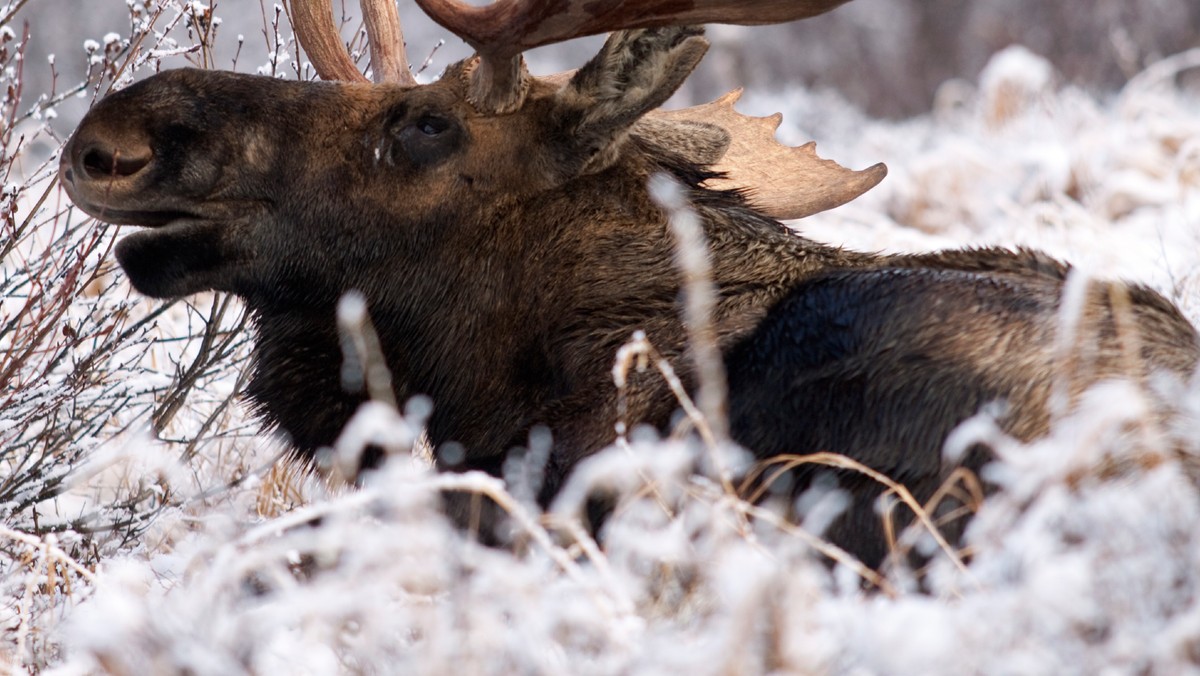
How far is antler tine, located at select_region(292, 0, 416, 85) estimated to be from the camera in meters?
4.33

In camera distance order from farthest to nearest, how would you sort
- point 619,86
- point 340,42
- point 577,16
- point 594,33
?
1. point 340,42
2. point 619,86
3. point 594,33
4. point 577,16

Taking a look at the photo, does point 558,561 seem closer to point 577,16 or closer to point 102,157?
point 577,16

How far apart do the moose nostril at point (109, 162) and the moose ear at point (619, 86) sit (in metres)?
1.06

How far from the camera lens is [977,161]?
32.1 ft

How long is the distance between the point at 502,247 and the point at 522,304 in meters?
0.16

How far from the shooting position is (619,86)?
3713mm

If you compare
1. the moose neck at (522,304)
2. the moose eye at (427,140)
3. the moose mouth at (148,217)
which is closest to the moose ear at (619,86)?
the moose neck at (522,304)

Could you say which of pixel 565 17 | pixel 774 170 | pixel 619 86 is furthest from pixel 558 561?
pixel 774 170

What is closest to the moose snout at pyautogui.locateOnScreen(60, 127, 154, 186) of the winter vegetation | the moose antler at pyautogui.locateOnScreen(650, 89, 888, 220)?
the winter vegetation

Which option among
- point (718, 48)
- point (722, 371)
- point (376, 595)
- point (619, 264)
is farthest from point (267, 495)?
point (718, 48)

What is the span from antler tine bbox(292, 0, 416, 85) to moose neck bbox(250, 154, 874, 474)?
2.57 ft

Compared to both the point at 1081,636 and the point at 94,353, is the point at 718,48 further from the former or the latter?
the point at 1081,636

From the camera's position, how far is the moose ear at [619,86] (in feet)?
11.8

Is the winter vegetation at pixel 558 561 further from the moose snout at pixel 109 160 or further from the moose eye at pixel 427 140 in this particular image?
the moose eye at pixel 427 140
